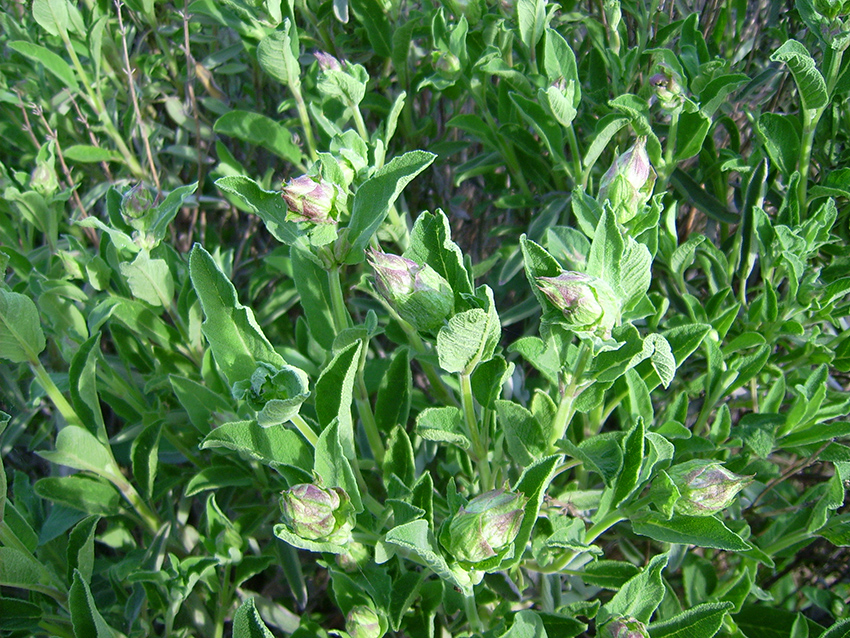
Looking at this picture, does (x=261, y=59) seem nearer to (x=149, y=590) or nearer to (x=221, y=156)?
(x=221, y=156)

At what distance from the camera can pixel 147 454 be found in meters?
1.30

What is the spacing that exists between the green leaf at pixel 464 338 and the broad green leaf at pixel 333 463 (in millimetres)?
152

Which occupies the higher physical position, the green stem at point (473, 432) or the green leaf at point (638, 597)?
the green stem at point (473, 432)

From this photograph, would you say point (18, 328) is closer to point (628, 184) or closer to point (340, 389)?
point (340, 389)

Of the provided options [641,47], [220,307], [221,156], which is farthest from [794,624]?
[221,156]

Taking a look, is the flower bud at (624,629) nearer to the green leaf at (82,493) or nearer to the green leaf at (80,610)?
the green leaf at (80,610)

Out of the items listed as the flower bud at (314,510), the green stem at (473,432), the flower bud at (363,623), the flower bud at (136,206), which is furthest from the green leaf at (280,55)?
the flower bud at (363,623)

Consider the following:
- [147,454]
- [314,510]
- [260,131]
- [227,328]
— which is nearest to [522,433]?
[314,510]

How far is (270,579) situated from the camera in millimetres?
1803

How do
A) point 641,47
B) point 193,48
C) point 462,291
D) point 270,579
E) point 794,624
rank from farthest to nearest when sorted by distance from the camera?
point 193,48 → point 270,579 → point 641,47 → point 794,624 → point 462,291

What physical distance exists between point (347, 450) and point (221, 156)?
1.00 meters

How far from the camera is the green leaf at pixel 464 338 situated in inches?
31.3

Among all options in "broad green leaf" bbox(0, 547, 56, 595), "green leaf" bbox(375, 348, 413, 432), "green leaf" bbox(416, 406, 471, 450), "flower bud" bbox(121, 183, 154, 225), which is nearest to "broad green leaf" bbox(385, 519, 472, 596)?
"green leaf" bbox(416, 406, 471, 450)

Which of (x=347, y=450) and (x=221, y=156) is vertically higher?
(x=221, y=156)
